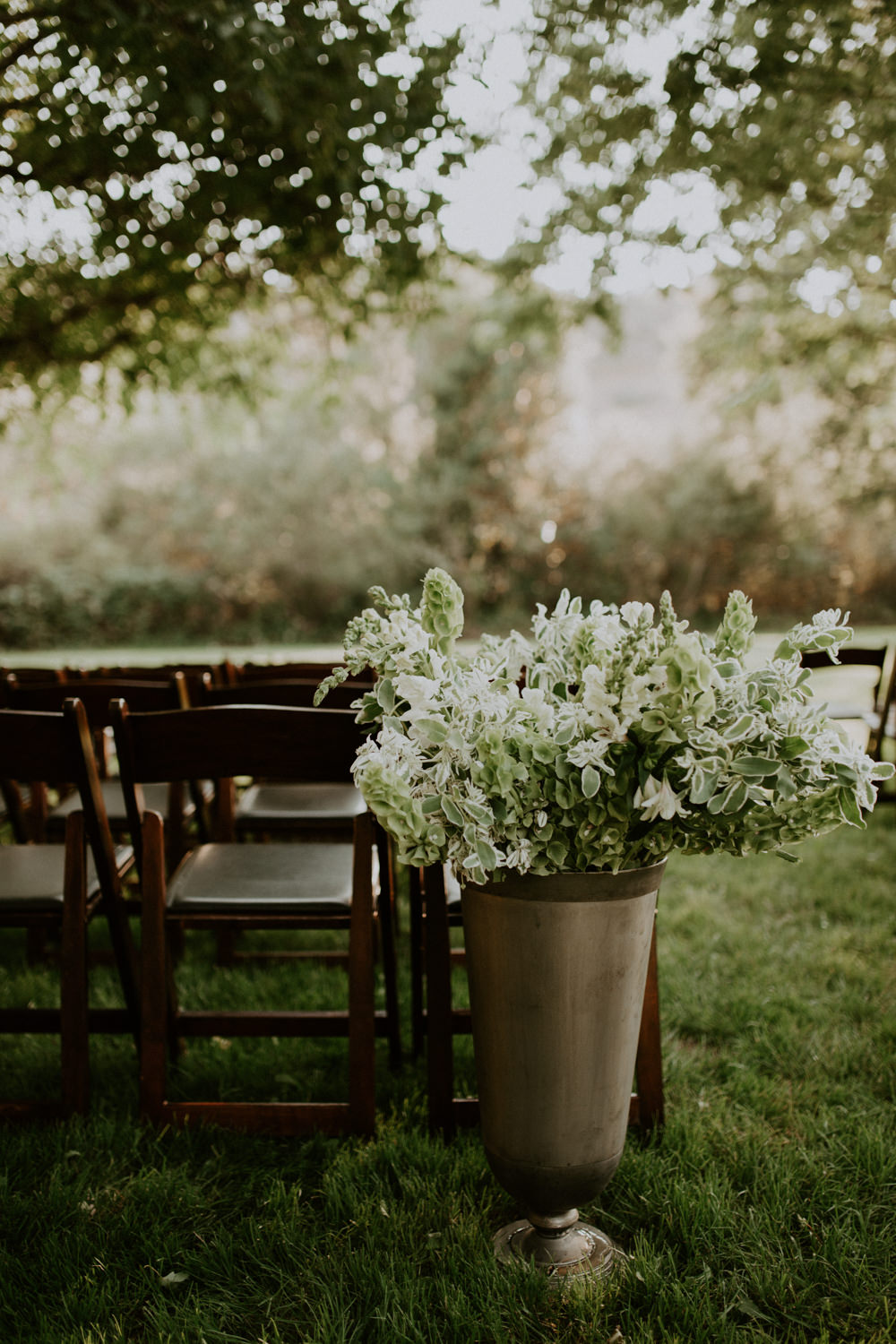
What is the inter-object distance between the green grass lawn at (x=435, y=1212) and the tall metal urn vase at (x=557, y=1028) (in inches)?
6.7

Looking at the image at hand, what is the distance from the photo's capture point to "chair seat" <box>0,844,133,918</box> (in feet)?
7.98

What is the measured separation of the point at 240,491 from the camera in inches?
695

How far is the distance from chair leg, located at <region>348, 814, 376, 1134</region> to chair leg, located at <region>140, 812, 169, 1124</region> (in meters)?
0.48

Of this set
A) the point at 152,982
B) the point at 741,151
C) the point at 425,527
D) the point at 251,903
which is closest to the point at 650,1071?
the point at 251,903

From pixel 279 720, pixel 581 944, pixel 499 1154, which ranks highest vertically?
pixel 279 720

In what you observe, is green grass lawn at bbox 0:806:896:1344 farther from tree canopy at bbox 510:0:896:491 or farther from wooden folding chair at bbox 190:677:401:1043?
tree canopy at bbox 510:0:896:491

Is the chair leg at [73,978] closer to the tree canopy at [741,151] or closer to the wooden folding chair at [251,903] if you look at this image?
the wooden folding chair at [251,903]

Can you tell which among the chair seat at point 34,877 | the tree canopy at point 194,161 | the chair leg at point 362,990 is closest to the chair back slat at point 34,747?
the chair seat at point 34,877

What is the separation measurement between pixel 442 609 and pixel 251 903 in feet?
3.46

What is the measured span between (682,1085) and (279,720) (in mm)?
1525

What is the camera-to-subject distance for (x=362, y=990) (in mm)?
2230

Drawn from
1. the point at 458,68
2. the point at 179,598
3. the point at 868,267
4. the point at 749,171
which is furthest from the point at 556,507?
the point at 458,68

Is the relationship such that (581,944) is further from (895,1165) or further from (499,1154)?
(895,1165)

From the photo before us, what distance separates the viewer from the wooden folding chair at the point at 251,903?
219 cm
